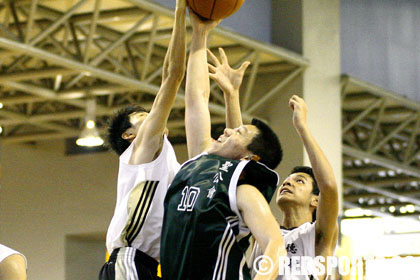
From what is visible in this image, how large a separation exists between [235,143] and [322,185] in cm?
73

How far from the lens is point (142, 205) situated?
4137 millimetres

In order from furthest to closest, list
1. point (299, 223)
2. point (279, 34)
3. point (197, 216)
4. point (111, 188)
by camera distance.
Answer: point (111, 188), point (279, 34), point (299, 223), point (197, 216)

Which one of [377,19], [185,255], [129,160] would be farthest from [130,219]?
[377,19]

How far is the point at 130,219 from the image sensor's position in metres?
4.12

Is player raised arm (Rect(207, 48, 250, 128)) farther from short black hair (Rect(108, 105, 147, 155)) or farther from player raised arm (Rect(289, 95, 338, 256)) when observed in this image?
short black hair (Rect(108, 105, 147, 155))

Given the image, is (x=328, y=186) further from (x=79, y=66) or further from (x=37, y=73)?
(x=37, y=73)

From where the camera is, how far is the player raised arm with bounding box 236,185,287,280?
3324 mm

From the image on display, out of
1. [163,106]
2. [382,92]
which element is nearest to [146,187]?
[163,106]

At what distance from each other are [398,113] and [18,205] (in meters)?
7.67

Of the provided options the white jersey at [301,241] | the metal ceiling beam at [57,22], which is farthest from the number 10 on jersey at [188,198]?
the metal ceiling beam at [57,22]

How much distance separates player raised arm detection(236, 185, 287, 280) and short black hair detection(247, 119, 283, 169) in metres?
0.38

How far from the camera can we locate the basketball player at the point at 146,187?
13.6 ft

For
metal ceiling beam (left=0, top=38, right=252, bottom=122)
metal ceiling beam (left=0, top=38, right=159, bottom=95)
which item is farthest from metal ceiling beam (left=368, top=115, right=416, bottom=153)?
metal ceiling beam (left=0, top=38, right=159, bottom=95)

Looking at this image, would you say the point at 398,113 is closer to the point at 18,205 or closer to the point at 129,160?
the point at 18,205
